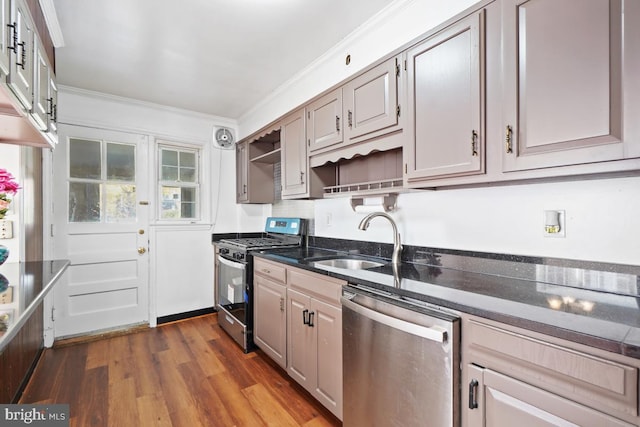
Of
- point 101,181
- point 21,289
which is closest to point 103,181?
point 101,181

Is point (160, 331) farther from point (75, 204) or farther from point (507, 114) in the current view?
point (507, 114)

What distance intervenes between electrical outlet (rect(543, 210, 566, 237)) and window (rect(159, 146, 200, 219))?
339cm

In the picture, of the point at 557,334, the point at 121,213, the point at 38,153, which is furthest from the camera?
the point at 121,213

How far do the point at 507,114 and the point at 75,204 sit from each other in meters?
3.62

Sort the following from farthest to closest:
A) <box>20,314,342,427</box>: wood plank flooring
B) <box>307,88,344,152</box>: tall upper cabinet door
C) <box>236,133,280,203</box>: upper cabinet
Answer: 1. <box>236,133,280,203</box>: upper cabinet
2. <box>307,88,344,152</box>: tall upper cabinet door
3. <box>20,314,342,427</box>: wood plank flooring

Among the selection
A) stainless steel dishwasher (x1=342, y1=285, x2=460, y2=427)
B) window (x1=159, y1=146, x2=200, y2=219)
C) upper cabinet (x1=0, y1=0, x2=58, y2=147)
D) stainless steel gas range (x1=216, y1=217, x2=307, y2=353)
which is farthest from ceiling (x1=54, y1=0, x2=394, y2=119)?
stainless steel dishwasher (x1=342, y1=285, x2=460, y2=427)

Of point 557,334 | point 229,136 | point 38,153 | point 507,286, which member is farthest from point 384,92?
point 38,153

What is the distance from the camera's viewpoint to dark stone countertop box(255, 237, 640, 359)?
84 centimetres

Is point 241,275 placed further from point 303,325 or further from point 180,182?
point 180,182

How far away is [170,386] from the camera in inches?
85.7

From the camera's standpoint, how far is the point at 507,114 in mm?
1256

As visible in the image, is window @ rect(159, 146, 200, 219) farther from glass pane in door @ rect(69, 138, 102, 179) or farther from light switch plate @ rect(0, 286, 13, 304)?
light switch plate @ rect(0, 286, 13, 304)

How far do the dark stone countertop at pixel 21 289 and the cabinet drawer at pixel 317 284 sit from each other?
1244 mm

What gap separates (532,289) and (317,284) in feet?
3.51
